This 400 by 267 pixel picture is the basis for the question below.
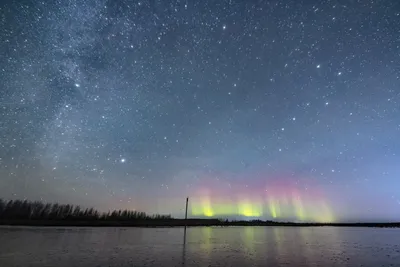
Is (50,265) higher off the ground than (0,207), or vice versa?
(0,207)

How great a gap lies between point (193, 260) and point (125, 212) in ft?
492

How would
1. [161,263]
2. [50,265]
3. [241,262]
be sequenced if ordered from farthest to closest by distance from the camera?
[241,262], [161,263], [50,265]

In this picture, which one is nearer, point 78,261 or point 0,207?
point 78,261

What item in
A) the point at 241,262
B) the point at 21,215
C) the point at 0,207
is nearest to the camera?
the point at 241,262

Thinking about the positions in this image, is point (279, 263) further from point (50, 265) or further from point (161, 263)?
point (50, 265)

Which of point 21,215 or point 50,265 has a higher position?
point 21,215

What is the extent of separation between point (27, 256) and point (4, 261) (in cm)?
221

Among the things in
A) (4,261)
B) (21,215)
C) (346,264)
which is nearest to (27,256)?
(4,261)

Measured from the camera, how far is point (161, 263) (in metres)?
17.8

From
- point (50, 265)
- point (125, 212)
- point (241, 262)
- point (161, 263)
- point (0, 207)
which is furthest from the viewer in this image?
point (125, 212)

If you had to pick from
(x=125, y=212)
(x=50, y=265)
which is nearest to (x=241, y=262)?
(x=50, y=265)

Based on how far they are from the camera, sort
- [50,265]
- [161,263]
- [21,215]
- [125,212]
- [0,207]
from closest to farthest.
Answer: [50,265], [161,263], [21,215], [0,207], [125,212]

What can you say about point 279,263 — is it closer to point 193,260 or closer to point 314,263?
point 314,263

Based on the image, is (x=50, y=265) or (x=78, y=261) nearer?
(x=50, y=265)
